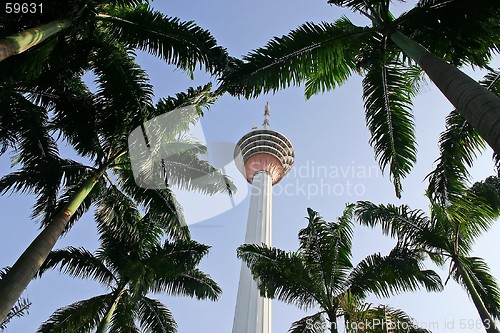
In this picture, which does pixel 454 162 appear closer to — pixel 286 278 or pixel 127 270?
pixel 286 278

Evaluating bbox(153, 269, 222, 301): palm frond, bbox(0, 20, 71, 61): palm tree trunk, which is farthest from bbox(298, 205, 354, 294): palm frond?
bbox(0, 20, 71, 61): palm tree trunk

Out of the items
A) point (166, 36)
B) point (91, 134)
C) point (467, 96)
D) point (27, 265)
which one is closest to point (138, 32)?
point (166, 36)

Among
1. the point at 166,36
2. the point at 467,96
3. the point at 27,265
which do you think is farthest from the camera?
the point at 166,36

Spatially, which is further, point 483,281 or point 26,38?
point 483,281

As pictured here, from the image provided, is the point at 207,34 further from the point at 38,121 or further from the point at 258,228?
the point at 258,228

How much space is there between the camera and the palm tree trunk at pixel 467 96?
182 inches

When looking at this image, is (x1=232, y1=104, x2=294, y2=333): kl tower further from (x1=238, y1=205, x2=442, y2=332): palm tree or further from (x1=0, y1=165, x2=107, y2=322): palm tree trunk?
(x1=0, y1=165, x2=107, y2=322): palm tree trunk

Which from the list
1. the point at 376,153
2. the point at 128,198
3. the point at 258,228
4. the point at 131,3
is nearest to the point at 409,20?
the point at 376,153

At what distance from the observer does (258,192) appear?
37.3 meters

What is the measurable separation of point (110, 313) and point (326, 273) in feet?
18.6

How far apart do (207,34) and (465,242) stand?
839 cm

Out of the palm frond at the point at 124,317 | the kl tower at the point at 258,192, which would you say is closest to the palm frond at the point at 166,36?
the palm frond at the point at 124,317

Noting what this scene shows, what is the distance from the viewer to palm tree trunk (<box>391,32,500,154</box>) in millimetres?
4613

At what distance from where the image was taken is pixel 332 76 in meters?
9.11
